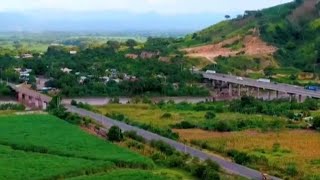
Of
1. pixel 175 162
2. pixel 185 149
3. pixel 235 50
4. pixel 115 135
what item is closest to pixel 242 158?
pixel 175 162

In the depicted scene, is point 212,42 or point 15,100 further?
point 212,42

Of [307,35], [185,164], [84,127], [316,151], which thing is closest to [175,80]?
[307,35]

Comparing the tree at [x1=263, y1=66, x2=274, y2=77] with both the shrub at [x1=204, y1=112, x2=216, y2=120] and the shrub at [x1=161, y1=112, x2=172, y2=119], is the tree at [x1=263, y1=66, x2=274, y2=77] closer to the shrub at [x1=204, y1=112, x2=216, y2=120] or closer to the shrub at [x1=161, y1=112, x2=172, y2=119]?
the shrub at [x1=204, y1=112, x2=216, y2=120]

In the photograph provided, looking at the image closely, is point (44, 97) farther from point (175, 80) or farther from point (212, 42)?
point (212, 42)

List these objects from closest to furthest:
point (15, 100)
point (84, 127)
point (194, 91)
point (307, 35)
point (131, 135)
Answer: point (131, 135) < point (84, 127) < point (15, 100) < point (194, 91) < point (307, 35)

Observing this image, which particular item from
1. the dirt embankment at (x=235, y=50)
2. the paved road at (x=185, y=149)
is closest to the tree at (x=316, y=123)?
the paved road at (x=185, y=149)

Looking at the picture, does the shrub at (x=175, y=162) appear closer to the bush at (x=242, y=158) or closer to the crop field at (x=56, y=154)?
the crop field at (x=56, y=154)

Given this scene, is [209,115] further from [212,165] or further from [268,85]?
[212,165]
